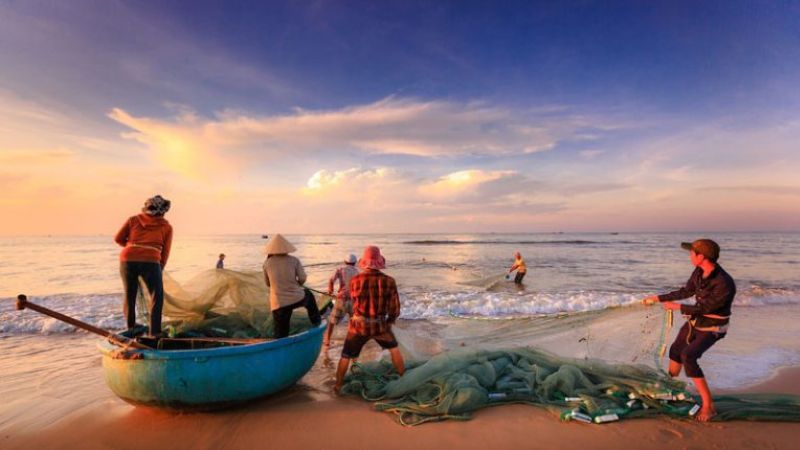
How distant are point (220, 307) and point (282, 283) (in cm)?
143

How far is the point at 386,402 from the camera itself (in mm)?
4504

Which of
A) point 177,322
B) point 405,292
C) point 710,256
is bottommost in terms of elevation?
point 405,292

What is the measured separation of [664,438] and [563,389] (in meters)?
0.98

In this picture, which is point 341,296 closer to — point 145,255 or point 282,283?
point 282,283

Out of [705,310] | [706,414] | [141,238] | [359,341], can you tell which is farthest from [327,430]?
[705,310]

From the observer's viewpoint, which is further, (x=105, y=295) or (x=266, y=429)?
(x=105, y=295)

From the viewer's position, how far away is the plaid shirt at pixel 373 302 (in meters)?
4.74

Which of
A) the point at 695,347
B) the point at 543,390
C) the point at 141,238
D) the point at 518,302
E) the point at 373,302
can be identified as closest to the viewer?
the point at 695,347

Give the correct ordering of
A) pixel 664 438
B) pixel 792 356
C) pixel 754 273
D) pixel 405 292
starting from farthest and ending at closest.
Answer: pixel 754 273 → pixel 405 292 → pixel 792 356 → pixel 664 438

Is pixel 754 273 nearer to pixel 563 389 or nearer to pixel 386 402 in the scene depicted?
pixel 563 389

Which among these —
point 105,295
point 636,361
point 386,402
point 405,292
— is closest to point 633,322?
point 636,361

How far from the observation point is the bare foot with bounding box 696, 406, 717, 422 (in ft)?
13.3

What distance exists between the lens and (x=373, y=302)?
4.75 m

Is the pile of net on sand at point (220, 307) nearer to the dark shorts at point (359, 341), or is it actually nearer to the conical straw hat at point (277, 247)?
the conical straw hat at point (277, 247)
